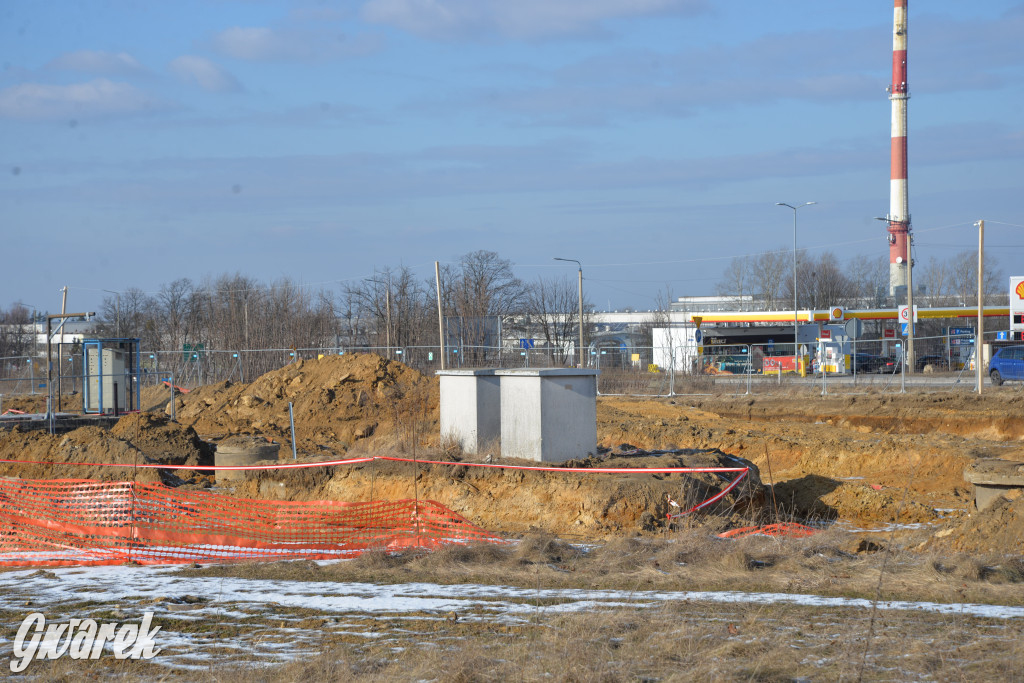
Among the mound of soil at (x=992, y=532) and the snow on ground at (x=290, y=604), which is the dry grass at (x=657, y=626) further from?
the mound of soil at (x=992, y=532)

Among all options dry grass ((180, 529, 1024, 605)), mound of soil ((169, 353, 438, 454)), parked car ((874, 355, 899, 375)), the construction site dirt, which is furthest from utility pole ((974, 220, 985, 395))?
dry grass ((180, 529, 1024, 605))

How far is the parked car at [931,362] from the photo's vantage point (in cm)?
5066

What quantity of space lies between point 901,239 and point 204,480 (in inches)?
2610

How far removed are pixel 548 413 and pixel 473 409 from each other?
5.04ft

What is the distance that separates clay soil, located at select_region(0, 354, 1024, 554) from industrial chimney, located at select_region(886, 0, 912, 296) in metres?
44.4

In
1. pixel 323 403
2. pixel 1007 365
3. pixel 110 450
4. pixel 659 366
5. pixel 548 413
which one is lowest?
pixel 110 450

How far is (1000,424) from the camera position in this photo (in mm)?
25141

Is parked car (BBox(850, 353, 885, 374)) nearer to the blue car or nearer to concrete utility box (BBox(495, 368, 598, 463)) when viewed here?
the blue car

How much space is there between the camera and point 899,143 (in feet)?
233

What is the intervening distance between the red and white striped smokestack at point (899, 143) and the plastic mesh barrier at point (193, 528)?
66218mm

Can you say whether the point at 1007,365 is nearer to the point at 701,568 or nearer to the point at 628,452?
the point at 628,452

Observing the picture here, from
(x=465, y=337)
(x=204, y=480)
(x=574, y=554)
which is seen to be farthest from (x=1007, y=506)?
(x=465, y=337)

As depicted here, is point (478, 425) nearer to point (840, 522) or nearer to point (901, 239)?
point (840, 522)

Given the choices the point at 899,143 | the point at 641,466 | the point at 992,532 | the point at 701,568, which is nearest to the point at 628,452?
the point at 641,466
